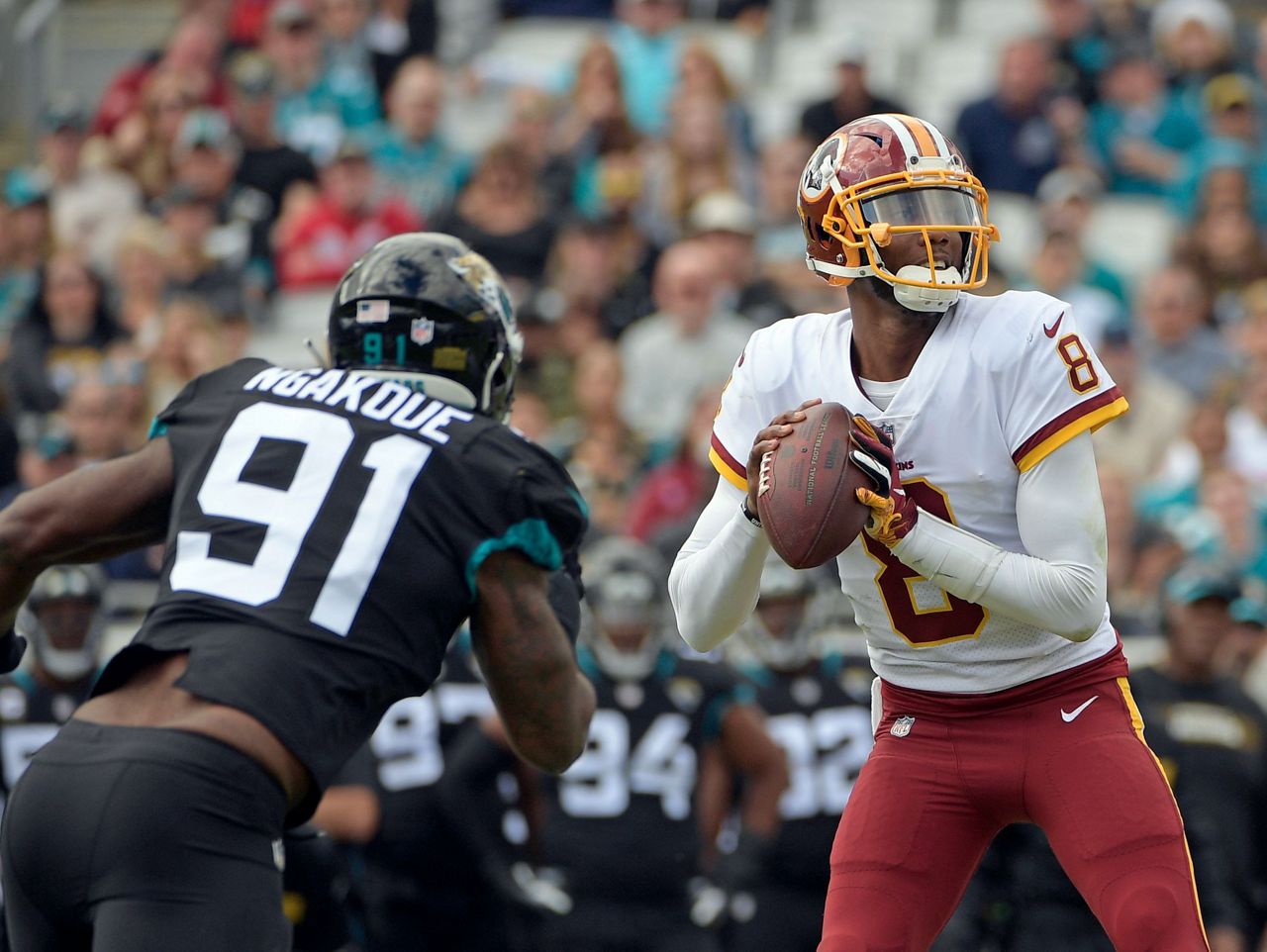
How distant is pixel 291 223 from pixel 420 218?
0.64m

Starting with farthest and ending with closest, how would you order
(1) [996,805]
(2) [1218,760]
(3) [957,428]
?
(2) [1218,760], (1) [996,805], (3) [957,428]

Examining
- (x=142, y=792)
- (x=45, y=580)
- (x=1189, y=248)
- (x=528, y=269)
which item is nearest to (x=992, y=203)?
(x=1189, y=248)

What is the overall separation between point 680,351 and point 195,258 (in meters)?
2.67

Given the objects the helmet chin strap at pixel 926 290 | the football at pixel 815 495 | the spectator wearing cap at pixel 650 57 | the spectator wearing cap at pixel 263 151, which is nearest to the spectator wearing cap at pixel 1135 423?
the spectator wearing cap at pixel 650 57

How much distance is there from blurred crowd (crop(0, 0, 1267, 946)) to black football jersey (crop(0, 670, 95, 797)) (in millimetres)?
1210

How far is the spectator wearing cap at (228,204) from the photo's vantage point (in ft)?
33.6

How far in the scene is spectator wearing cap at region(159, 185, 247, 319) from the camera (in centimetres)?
1003

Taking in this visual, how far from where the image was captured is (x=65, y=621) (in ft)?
23.0

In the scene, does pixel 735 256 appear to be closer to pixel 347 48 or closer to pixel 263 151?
pixel 263 151

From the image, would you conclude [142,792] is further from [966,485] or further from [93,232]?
[93,232]

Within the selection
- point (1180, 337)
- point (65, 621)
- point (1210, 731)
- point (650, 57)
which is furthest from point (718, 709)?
point (650, 57)

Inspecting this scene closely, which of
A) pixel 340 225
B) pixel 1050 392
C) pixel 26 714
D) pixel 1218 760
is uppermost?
pixel 1050 392

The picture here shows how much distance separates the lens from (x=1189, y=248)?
955cm

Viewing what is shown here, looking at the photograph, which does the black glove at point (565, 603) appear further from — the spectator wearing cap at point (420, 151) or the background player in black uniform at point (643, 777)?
the spectator wearing cap at point (420, 151)
